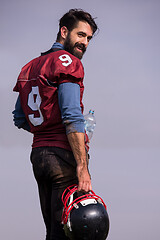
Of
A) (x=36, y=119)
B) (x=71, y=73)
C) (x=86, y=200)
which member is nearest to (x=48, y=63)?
(x=71, y=73)

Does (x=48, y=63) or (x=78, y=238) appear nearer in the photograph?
(x=78, y=238)

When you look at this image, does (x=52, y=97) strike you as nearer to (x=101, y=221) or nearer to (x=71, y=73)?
(x=71, y=73)

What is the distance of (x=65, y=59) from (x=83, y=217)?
173 centimetres

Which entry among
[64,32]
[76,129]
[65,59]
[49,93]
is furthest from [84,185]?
[64,32]

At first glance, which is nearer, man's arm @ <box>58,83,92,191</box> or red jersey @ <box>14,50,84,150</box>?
man's arm @ <box>58,83,92,191</box>

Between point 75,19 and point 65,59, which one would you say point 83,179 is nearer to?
point 65,59

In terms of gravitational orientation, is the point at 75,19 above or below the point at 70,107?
above

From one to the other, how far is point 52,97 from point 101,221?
1441 millimetres

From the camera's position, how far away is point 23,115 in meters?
5.47

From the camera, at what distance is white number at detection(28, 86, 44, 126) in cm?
482

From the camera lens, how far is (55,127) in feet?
15.7

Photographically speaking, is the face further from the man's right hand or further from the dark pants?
the man's right hand

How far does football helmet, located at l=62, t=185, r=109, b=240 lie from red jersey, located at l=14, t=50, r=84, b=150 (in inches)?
21.6

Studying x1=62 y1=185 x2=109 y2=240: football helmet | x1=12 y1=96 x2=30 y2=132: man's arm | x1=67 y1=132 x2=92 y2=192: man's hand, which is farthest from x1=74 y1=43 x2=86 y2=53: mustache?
x1=62 y1=185 x2=109 y2=240: football helmet
